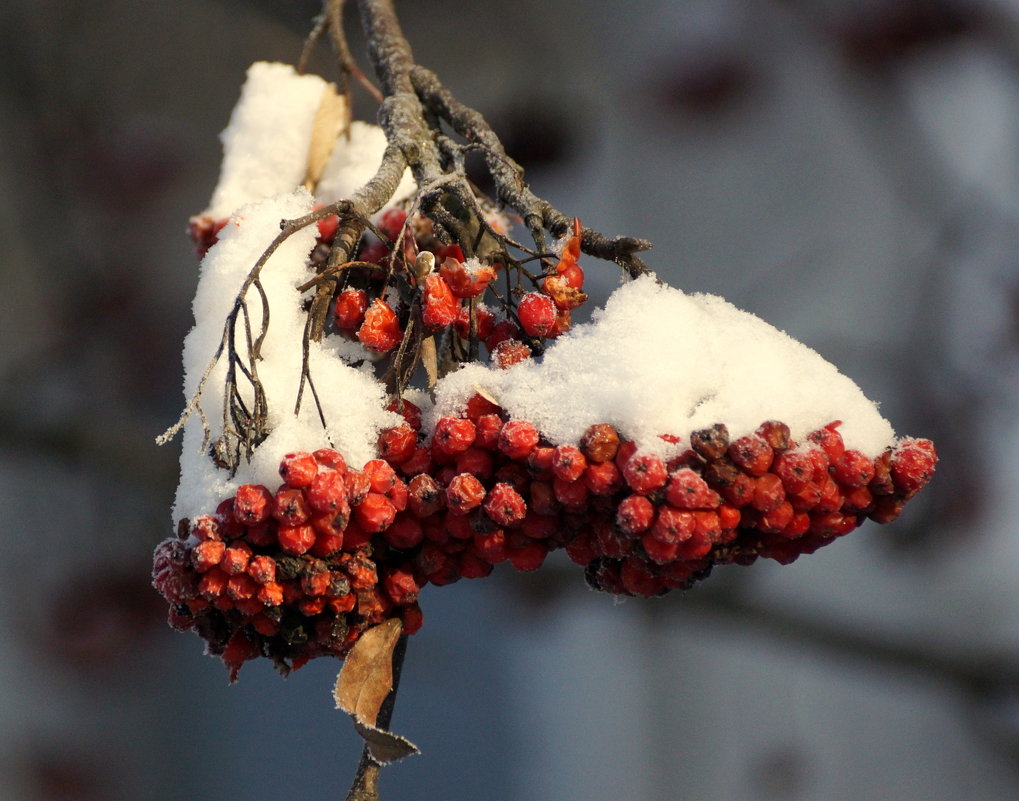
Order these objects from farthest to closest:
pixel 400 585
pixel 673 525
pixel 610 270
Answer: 1. pixel 610 270
2. pixel 400 585
3. pixel 673 525

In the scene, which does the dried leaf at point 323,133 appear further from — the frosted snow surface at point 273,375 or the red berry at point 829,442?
the red berry at point 829,442

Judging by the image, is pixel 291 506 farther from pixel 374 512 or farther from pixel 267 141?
pixel 267 141

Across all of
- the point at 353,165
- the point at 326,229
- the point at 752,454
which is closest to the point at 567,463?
the point at 752,454

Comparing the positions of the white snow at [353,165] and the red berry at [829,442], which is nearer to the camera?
the red berry at [829,442]

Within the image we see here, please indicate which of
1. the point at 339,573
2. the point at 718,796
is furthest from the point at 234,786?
the point at 339,573

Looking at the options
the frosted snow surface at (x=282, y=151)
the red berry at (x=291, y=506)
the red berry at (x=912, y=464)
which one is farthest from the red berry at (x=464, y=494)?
the frosted snow surface at (x=282, y=151)

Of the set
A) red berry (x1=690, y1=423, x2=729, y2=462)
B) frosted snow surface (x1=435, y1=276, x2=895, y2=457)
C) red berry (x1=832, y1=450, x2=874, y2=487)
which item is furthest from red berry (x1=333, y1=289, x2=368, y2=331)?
red berry (x1=832, y1=450, x2=874, y2=487)
